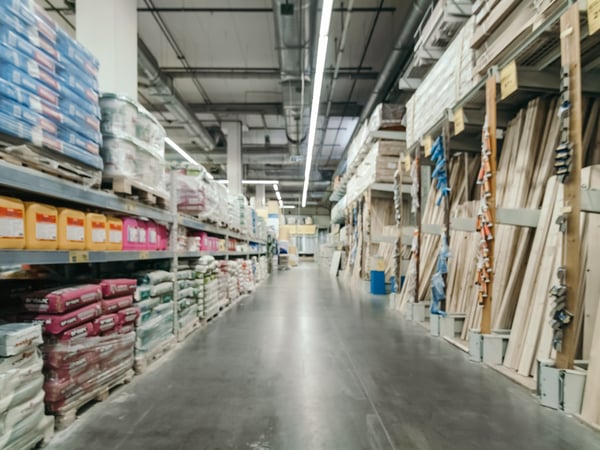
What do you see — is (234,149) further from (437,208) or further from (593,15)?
(593,15)

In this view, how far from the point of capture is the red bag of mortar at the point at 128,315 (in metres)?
2.68

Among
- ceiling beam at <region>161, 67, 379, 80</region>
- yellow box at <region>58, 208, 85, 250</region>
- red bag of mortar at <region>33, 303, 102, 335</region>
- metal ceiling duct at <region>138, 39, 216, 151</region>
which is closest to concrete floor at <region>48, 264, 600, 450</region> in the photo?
red bag of mortar at <region>33, 303, 102, 335</region>

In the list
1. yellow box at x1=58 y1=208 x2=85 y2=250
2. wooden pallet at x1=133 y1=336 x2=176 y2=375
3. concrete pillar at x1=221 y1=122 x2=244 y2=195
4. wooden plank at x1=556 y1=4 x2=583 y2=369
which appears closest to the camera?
yellow box at x1=58 y1=208 x2=85 y2=250

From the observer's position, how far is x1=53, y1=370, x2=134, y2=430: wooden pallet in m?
2.03

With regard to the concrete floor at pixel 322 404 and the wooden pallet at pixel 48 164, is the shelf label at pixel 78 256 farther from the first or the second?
the concrete floor at pixel 322 404

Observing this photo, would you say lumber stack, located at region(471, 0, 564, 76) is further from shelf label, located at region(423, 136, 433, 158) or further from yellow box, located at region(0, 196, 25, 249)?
yellow box, located at region(0, 196, 25, 249)

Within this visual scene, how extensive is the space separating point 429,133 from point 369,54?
5506mm

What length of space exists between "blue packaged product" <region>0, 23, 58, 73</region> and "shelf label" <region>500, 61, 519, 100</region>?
349cm

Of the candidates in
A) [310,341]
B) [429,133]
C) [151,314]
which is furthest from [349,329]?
[429,133]

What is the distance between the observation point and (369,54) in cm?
919

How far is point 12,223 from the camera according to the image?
5.76 ft

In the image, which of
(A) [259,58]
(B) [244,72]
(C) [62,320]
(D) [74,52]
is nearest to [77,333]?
(C) [62,320]

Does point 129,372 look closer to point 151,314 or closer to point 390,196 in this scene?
point 151,314

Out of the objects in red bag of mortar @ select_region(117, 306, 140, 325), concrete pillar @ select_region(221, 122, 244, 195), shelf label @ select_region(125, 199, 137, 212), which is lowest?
red bag of mortar @ select_region(117, 306, 140, 325)
